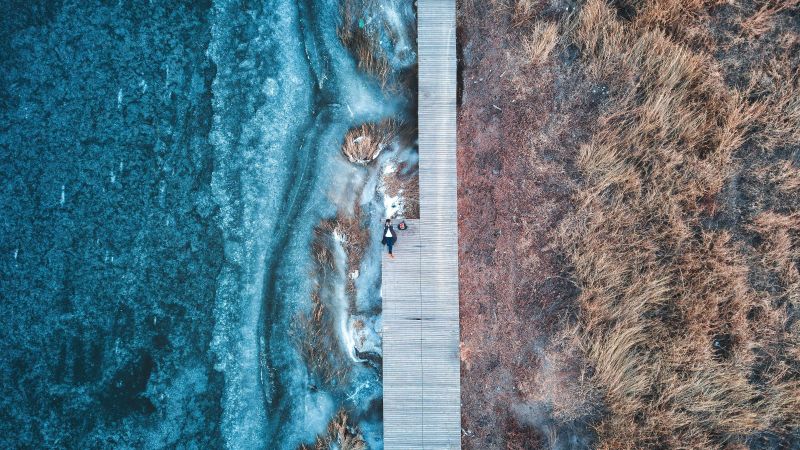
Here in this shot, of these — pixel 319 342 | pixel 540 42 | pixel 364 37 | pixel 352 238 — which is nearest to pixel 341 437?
pixel 319 342

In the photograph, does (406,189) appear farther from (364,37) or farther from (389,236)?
(364,37)

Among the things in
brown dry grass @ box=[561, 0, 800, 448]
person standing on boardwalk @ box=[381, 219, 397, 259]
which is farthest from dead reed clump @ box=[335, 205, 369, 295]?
brown dry grass @ box=[561, 0, 800, 448]

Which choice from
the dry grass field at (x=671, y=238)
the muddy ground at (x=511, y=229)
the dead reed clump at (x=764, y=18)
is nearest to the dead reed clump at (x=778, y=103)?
the dry grass field at (x=671, y=238)

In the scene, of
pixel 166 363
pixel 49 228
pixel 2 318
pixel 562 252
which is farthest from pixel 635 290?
pixel 2 318

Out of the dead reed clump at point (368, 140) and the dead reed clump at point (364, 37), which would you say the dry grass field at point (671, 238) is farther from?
the dead reed clump at point (368, 140)

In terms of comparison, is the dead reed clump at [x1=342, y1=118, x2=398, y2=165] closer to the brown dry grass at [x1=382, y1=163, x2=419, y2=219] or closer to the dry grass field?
the brown dry grass at [x1=382, y1=163, x2=419, y2=219]

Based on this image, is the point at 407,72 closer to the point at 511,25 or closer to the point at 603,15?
the point at 511,25
